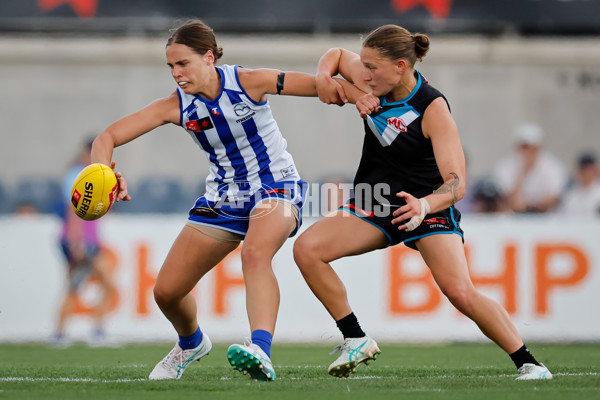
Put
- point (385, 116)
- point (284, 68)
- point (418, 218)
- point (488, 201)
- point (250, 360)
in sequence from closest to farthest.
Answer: point (418, 218) → point (250, 360) → point (385, 116) → point (488, 201) → point (284, 68)

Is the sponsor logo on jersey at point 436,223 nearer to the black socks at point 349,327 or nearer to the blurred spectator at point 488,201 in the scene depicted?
the black socks at point 349,327

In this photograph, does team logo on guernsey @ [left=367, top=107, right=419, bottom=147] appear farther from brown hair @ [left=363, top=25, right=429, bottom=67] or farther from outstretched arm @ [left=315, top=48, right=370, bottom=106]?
brown hair @ [left=363, top=25, right=429, bottom=67]

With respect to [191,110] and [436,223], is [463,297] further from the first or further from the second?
[191,110]

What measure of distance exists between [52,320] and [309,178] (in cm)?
524

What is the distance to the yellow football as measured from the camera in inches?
207

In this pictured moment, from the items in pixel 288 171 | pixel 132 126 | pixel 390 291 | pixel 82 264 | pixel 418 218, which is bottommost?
pixel 390 291

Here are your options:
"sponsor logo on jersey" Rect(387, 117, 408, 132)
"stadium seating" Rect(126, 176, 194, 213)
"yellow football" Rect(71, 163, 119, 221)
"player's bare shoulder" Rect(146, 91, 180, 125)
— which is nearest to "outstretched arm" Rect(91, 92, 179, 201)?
"player's bare shoulder" Rect(146, 91, 180, 125)

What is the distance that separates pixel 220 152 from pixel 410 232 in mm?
1222

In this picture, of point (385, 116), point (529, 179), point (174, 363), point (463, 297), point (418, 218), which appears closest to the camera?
point (418, 218)

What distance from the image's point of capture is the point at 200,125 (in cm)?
555

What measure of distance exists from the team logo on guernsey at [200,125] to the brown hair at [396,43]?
1010 millimetres

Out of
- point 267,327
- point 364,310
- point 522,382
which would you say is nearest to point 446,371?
point 522,382

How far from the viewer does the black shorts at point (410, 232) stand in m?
5.27

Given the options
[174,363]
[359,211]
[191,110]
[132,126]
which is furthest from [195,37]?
[174,363]
